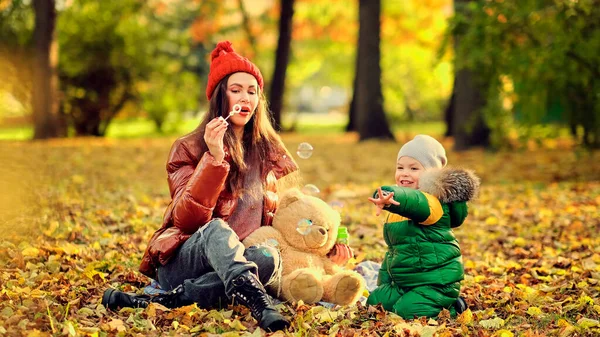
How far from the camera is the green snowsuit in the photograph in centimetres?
392

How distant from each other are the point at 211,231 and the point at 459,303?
1.48 m

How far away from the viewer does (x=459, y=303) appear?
415 centimetres

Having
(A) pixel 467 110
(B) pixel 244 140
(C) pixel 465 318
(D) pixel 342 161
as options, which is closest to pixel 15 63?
(D) pixel 342 161

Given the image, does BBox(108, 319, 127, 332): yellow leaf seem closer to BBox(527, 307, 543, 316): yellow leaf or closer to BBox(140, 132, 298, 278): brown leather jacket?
BBox(140, 132, 298, 278): brown leather jacket

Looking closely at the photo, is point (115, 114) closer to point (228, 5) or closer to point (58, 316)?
point (228, 5)

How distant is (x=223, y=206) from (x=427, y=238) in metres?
1.16

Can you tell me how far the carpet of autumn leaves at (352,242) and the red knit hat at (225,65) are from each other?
0.99 m

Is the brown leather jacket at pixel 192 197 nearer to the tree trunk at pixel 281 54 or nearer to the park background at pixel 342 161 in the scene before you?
the park background at pixel 342 161

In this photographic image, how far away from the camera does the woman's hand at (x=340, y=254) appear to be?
14.4 feet

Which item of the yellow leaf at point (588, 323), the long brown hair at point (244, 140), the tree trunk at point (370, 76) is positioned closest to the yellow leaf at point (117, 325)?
the long brown hair at point (244, 140)

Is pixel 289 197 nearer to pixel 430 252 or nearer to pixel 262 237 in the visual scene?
pixel 262 237

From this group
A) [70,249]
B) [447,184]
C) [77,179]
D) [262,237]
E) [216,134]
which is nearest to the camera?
[216,134]

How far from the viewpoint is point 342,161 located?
43.6 feet

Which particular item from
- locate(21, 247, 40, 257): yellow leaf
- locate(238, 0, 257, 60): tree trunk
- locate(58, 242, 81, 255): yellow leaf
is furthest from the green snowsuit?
locate(238, 0, 257, 60): tree trunk
